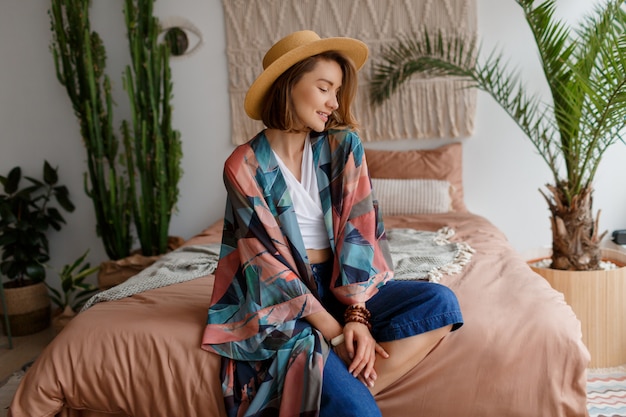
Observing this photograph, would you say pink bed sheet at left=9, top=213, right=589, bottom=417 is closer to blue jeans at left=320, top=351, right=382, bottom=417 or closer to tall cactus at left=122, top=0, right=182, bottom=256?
blue jeans at left=320, top=351, right=382, bottom=417

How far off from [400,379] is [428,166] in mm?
1965

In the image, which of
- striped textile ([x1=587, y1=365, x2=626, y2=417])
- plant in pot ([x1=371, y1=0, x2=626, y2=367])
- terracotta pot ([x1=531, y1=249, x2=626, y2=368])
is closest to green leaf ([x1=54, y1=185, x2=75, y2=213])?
plant in pot ([x1=371, y1=0, x2=626, y2=367])

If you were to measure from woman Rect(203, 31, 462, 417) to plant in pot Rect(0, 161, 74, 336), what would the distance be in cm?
221

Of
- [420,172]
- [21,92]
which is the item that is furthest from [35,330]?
[420,172]

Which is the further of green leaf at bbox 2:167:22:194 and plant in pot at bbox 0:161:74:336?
green leaf at bbox 2:167:22:194

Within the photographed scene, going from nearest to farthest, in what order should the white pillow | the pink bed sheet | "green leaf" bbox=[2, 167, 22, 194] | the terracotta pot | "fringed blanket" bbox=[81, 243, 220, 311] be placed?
the pink bed sheet, "fringed blanket" bbox=[81, 243, 220, 311], the terracotta pot, the white pillow, "green leaf" bbox=[2, 167, 22, 194]

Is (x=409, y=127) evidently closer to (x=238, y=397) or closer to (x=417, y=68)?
(x=417, y=68)

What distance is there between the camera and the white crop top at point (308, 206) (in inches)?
65.9

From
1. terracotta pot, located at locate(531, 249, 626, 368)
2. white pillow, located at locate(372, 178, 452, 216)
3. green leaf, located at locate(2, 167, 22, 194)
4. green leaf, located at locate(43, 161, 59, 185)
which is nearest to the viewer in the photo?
terracotta pot, located at locate(531, 249, 626, 368)

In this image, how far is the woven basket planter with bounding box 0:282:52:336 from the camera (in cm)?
336

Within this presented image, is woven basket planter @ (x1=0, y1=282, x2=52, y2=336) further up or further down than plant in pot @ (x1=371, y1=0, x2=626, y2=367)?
further down

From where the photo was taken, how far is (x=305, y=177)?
1712mm

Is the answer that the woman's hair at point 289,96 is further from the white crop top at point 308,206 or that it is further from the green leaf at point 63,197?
the green leaf at point 63,197

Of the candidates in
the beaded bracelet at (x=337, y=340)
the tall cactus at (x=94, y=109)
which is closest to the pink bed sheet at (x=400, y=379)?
the beaded bracelet at (x=337, y=340)
